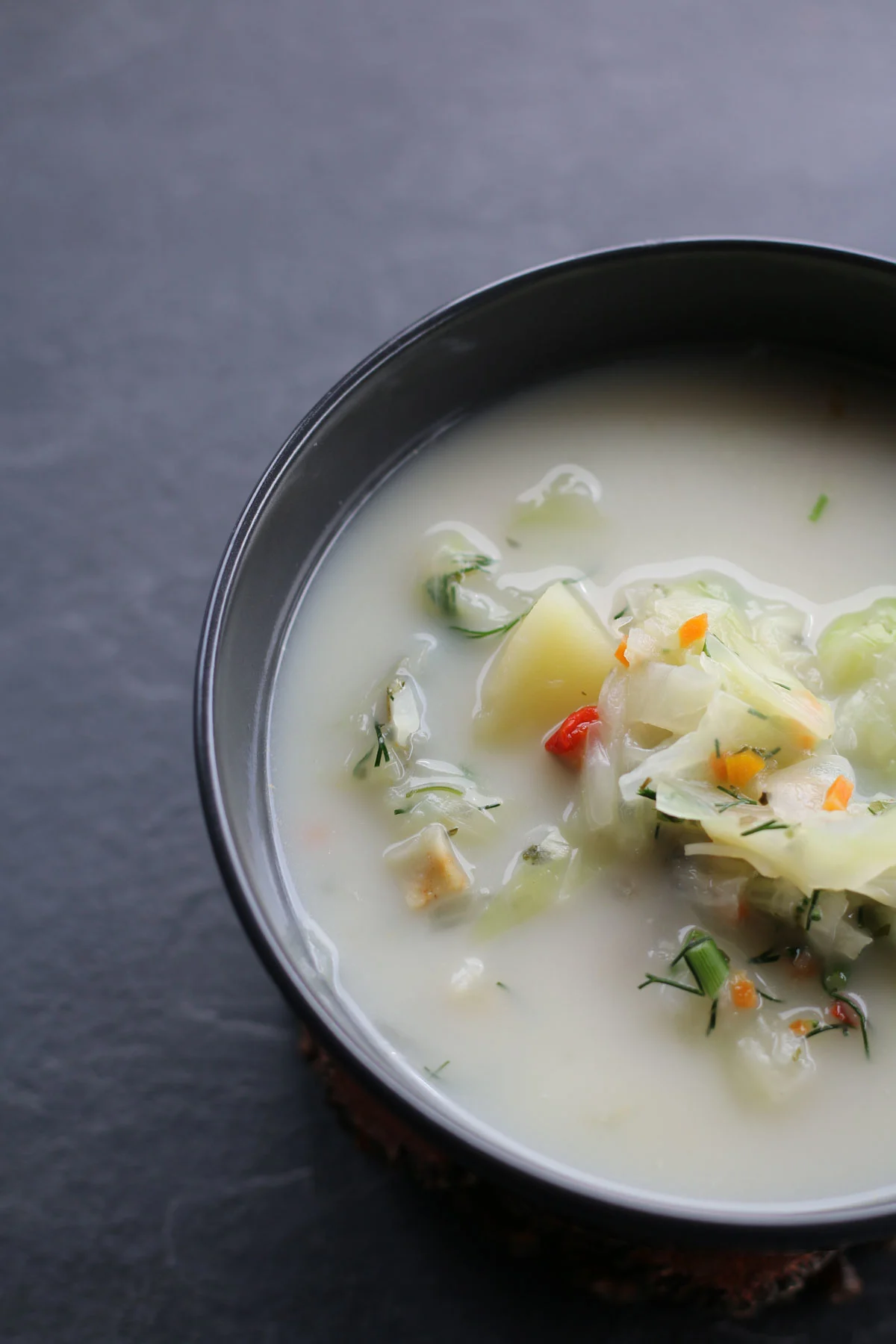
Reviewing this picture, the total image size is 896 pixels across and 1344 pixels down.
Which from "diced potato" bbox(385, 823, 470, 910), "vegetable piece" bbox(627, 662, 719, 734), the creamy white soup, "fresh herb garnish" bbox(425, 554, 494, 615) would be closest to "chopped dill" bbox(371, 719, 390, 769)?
the creamy white soup

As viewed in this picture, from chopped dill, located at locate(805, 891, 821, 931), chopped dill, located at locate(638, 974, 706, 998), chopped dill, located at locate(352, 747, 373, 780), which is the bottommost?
chopped dill, located at locate(638, 974, 706, 998)

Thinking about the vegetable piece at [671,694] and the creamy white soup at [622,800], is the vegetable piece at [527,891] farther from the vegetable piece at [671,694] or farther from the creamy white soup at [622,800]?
the vegetable piece at [671,694]

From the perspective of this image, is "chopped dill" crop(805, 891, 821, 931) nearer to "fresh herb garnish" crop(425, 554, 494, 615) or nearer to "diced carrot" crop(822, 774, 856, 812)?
"diced carrot" crop(822, 774, 856, 812)

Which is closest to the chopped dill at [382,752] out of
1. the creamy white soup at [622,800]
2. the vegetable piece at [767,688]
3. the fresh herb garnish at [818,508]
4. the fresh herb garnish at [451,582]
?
the creamy white soup at [622,800]

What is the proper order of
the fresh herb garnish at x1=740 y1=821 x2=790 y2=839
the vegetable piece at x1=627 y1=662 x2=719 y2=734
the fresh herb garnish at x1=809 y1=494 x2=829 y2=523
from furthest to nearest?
the fresh herb garnish at x1=809 y1=494 x2=829 y2=523 → the vegetable piece at x1=627 y1=662 x2=719 y2=734 → the fresh herb garnish at x1=740 y1=821 x2=790 y2=839

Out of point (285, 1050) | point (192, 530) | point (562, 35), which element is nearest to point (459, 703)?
point (285, 1050)
